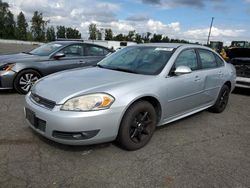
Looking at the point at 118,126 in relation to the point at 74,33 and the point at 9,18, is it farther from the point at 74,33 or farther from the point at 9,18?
the point at 9,18

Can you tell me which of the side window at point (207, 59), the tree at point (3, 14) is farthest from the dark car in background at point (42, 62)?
the tree at point (3, 14)

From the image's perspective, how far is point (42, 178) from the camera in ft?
9.18

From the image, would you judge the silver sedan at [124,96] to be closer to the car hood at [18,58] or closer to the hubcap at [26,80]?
the hubcap at [26,80]

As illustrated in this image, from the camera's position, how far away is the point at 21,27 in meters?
85.9

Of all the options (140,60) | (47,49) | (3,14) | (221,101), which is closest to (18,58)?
(47,49)

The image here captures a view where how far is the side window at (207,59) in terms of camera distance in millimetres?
4875

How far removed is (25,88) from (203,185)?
498 cm

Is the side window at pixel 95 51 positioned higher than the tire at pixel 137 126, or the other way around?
the side window at pixel 95 51

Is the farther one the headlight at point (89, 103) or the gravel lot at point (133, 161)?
the headlight at point (89, 103)

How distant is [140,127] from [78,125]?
0.95 meters

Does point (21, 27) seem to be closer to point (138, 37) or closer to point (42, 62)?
point (138, 37)

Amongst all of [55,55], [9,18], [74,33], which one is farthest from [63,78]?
[9,18]

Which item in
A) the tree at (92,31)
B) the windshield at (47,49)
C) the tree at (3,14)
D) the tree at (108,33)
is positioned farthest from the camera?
the tree at (92,31)

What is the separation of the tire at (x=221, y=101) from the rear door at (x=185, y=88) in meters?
0.79
